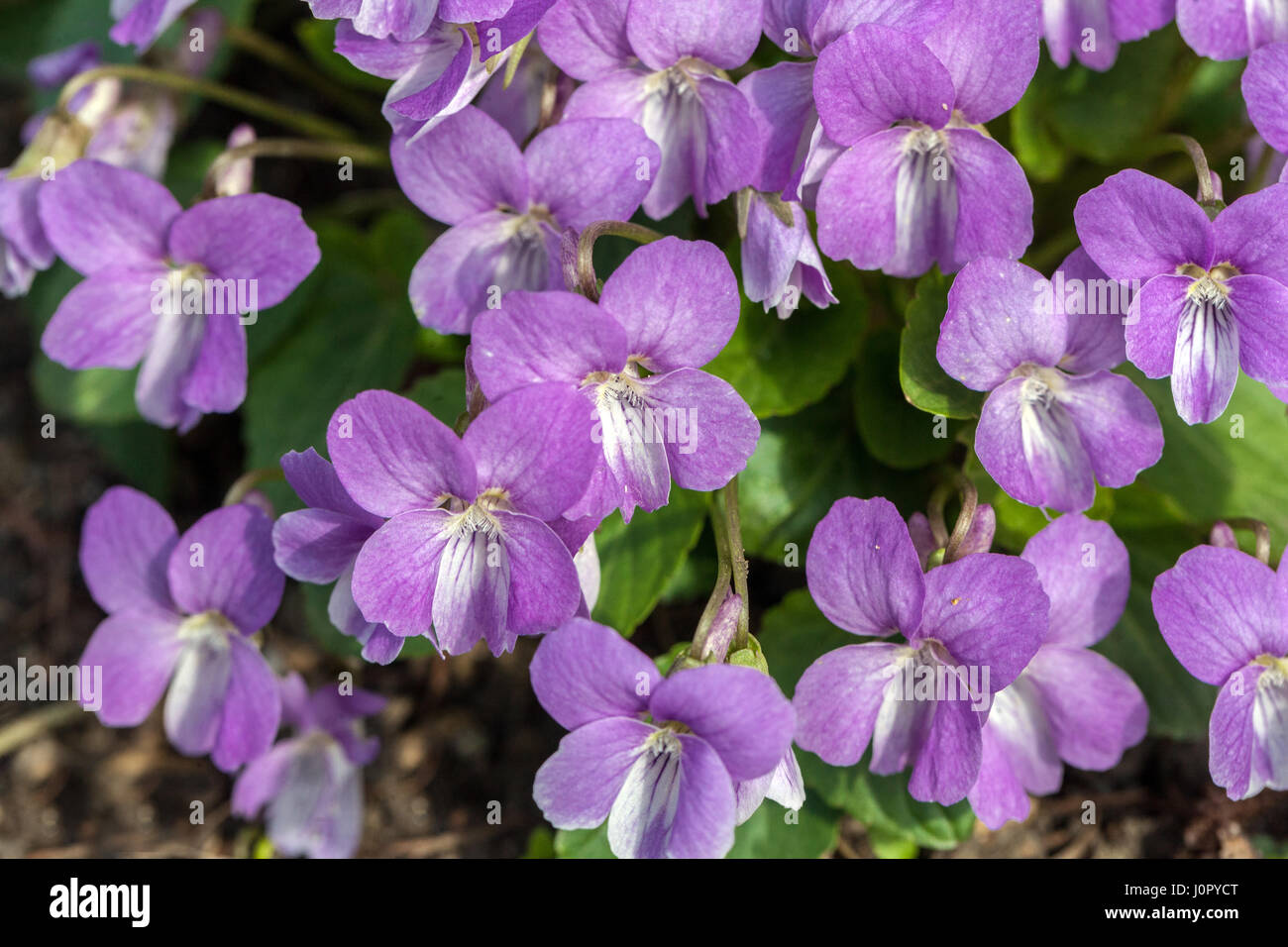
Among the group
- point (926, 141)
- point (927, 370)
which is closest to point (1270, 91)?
point (926, 141)

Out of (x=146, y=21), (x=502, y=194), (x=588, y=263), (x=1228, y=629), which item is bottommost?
(x=1228, y=629)

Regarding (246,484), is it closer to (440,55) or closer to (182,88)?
(440,55)

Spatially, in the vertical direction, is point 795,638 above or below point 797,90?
below

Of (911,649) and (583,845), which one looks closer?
(911,649)

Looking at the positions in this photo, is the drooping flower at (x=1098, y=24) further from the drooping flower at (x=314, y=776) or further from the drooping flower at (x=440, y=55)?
the drooping flower at (x=314, y=776)

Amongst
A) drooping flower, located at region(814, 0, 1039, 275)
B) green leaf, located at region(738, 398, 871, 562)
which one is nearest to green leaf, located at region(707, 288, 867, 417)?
green leaf, located at region(738, 398, 871, 562)
